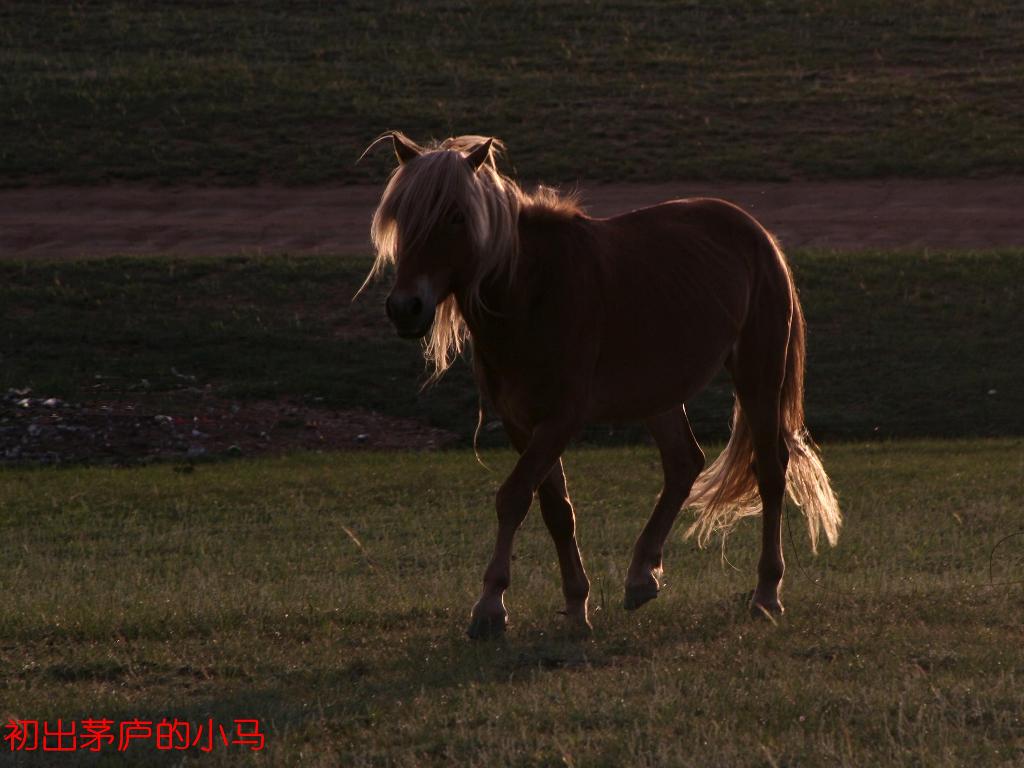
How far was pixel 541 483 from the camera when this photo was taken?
24.5ft

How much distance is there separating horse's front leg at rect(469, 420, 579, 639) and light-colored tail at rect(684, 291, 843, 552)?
191cm

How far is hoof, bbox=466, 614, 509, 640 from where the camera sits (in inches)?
283

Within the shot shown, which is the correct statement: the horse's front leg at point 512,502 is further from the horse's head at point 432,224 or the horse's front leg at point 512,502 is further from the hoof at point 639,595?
the hoof at point 639,595

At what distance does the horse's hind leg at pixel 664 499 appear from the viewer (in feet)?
27.0

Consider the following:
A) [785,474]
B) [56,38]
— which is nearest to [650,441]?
[785,474]

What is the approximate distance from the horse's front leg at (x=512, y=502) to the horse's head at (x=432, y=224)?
73 cm

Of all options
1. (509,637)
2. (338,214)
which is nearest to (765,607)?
(509,637)

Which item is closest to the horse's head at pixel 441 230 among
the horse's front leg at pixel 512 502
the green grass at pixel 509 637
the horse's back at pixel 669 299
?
the horse's front leg at pixel 512 502

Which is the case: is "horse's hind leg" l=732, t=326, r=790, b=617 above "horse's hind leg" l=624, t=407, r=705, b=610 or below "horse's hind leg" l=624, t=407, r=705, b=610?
above

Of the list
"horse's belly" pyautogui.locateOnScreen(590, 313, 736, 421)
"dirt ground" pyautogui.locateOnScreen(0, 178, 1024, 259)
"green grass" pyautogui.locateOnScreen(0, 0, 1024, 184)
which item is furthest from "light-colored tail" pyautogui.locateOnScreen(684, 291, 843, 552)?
"green grass" pyautogui.locateOnScreen(0, 0, 1024, 184)

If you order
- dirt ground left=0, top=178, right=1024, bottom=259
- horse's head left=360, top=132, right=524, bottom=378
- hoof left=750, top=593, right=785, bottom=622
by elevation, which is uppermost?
horse's head left=360, top=132, right=524, bottom=378

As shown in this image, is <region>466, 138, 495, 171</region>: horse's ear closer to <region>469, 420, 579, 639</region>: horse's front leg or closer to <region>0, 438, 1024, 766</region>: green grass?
<region>469, 420, 579, 639</region>: horse's front leg

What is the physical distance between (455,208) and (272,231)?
1879 cm

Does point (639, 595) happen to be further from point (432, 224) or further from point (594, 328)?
point (432, 224)
